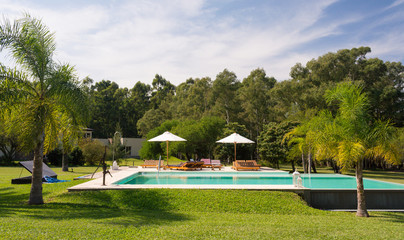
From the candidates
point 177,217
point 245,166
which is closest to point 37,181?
point 177,217

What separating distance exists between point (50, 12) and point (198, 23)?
6.65 metres

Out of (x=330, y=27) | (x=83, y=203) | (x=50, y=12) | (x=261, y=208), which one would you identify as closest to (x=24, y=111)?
(x=83, y=203)

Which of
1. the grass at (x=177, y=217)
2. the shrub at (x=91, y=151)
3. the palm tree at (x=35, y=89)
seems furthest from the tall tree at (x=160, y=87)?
the palm tree at (x=35, y=89)

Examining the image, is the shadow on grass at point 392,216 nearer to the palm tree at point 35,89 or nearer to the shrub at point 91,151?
the palm tree at point 35,89

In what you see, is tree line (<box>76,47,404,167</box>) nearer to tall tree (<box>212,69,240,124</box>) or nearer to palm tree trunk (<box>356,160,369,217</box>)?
tall tree (<box>212,69,240,124</box>)

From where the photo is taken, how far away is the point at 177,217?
6.62m

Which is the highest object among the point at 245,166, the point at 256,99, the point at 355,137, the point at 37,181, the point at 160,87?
the point at 160,87

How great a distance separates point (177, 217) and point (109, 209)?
2.12 m

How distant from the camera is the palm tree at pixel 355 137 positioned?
25.2 feet

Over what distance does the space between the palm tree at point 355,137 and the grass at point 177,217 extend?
5.25ft

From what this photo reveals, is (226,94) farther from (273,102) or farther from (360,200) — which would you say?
(360,200)

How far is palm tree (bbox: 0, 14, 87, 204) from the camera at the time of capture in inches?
292

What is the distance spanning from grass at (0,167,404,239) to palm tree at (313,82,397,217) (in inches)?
63.0

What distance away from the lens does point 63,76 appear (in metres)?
8.07
